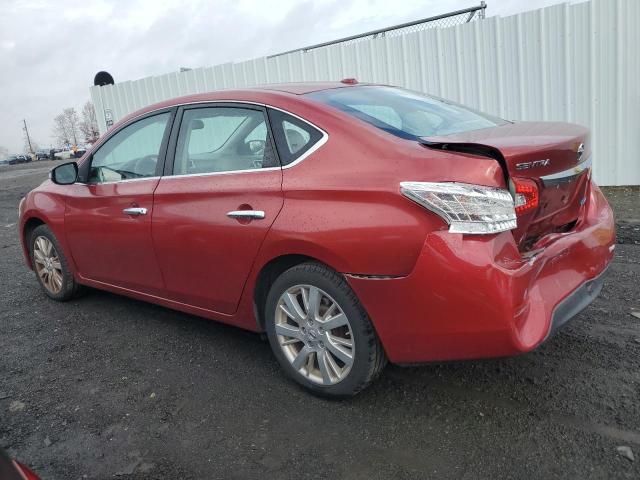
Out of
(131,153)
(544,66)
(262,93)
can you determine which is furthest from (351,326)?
(544,66)

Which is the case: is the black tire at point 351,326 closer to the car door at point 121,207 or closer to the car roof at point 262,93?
the car roof at point 262,93

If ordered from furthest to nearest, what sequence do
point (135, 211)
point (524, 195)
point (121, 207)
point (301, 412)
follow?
1. point (121, 207)
2. point (135, 211)
3. point (301, 412)
4. point (524, 195)

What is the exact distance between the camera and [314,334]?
9.68ft

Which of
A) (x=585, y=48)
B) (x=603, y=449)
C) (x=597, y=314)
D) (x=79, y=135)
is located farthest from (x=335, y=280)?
(x=79, y=135)

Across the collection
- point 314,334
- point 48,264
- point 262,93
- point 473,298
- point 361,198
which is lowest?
point 314,334

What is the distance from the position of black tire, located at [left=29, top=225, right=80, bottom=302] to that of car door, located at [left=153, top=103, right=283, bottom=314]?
1.50m

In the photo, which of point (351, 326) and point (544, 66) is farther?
point (544, 66)

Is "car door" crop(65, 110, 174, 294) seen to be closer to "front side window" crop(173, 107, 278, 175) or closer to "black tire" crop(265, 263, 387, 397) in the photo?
"front side window" crop(173, 107, 278, 175)

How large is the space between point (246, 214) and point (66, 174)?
208 centimetres

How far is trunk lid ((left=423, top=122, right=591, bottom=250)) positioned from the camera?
2557 mm

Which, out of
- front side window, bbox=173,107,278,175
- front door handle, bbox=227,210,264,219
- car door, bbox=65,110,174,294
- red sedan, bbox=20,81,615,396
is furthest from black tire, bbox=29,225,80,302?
front door handle, bbox=227,210,264,219

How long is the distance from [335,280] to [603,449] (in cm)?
137

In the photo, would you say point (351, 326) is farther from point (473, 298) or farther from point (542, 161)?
point (542, 161)

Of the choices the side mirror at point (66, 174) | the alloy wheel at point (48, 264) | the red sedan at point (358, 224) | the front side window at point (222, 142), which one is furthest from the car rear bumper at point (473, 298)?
the alloy wheel at point (48, 264)
